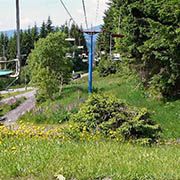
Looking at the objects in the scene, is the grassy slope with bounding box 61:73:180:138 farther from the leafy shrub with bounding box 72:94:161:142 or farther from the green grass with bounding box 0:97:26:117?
the green grass with bounding box 0:97:26:117

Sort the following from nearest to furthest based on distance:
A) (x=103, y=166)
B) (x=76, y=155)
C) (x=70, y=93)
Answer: (x=103, y=166) < (x=76, y=155) < (x=70, y=93)

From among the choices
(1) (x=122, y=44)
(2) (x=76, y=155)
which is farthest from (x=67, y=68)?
(2) (x=76, y=155)

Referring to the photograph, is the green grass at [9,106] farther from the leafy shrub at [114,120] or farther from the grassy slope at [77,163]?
the grassy slope at [77,163]

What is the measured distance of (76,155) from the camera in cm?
673

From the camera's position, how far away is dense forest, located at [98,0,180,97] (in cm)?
2472

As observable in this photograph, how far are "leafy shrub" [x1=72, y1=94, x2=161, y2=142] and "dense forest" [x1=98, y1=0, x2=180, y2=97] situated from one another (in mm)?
11256

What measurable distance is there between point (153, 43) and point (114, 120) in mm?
12899

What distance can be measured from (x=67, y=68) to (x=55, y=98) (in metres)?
4.58

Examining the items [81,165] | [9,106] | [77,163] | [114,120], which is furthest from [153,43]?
[9,106]

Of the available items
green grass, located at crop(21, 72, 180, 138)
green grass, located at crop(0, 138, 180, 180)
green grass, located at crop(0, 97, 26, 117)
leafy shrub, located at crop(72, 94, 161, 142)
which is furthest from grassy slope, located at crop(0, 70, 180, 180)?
green grass, located at crop(0, 97, 26, 117)

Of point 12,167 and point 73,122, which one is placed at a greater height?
point 12,167

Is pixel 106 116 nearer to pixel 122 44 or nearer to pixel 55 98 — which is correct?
pixel 122 44

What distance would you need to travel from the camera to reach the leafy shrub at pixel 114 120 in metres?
13.0

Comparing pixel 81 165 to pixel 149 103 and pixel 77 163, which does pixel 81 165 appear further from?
pixel 149 103
